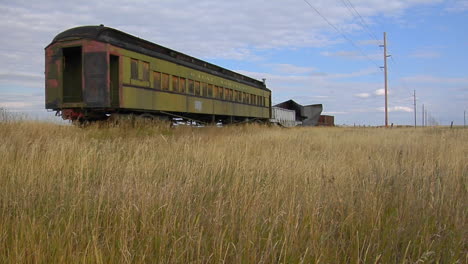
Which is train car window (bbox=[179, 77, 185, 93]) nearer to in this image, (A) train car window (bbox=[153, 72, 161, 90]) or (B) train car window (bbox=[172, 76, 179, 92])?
(B) train car window (bbox=[172, 76, 179, 92])

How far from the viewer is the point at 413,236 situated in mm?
2709

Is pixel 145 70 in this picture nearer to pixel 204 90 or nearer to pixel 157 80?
pixel 157 80

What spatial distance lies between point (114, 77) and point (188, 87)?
4.16 meters

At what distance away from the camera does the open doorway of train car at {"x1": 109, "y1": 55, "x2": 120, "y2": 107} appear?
12.3m

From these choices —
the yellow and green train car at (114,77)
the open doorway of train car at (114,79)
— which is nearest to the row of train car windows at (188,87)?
the yellow and green train car at (114,77)

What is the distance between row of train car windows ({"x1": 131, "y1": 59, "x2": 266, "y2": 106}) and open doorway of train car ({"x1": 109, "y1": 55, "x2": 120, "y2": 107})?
1.81 ft

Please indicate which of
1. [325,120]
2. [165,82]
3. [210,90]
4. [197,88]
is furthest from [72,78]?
[325,120]

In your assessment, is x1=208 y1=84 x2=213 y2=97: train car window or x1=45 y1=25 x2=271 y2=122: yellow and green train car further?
x1=208 y1=84 x2=213 y2=97: train car window

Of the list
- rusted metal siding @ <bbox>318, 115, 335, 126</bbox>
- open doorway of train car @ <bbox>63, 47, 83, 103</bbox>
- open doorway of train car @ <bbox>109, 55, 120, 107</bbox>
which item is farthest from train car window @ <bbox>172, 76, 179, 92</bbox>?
rusted metal siding @ <bbox>318, 115, 335, 126</bbox>

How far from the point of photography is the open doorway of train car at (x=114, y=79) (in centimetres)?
1233

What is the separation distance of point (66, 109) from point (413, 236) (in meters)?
12.9

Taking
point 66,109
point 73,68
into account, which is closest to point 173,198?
point 66,109

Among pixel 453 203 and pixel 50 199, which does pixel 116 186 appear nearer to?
pixel 50 199

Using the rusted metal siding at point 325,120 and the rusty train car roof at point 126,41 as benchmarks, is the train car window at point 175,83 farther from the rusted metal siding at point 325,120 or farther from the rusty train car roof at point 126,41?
the rusted metal siding at point 325,120
